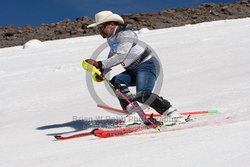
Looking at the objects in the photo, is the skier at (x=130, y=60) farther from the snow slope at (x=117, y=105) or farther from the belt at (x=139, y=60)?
the snow slope at (x=117, y=105)

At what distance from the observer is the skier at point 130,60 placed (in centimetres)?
522

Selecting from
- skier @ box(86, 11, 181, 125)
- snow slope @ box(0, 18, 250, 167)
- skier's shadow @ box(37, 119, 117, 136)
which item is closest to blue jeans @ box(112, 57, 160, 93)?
skier @ box(86, 11, 181, 125)

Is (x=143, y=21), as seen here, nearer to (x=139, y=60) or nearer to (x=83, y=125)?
(x=83, y=125)

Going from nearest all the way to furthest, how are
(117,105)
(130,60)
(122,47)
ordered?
(122,47) → (130,60) → (117,105)

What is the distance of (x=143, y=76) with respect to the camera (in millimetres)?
5273

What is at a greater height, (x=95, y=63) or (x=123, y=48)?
(x=123, y=48)

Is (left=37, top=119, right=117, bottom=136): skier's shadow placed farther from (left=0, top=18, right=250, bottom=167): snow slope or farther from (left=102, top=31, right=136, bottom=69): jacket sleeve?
(left=102, top=31, right=136, bottom=69): jacket sleeve

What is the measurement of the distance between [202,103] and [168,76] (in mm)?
3279

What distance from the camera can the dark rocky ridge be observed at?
3222 centimetres

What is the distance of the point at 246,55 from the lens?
11117mm

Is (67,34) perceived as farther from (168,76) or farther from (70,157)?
(70,157)

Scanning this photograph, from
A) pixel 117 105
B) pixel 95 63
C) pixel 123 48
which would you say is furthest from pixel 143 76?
pixel 117 105

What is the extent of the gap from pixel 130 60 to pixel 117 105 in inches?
97.3

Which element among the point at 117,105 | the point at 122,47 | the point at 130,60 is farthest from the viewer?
the point at 117,105
